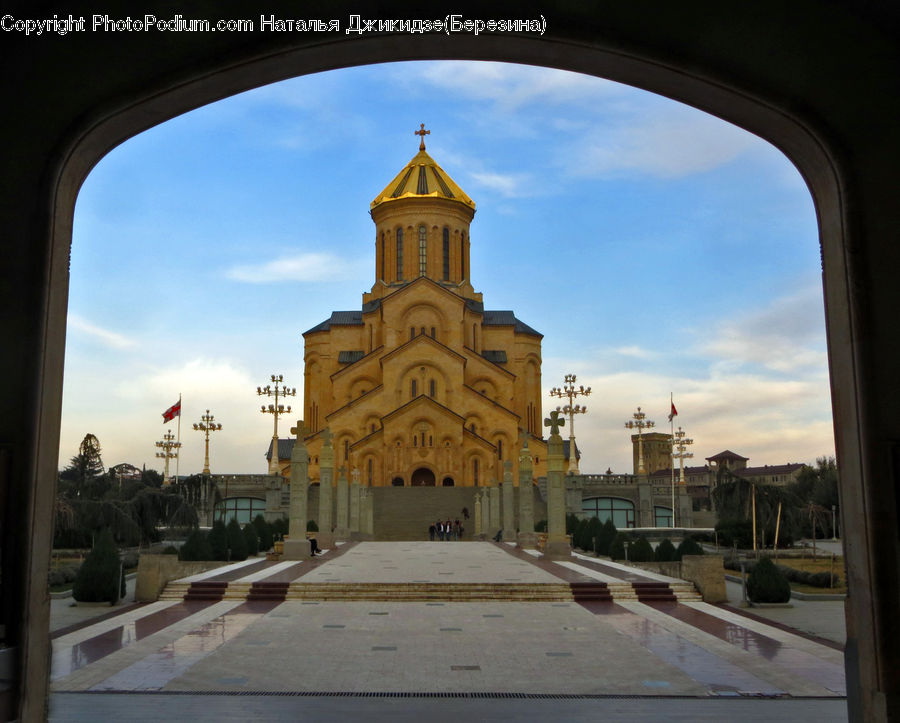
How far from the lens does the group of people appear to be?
115 feet

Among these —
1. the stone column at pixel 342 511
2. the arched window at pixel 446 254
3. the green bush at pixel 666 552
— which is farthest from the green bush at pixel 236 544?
the arched window at pixel 446 254

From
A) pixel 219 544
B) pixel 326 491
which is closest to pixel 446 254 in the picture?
pixel 326 491

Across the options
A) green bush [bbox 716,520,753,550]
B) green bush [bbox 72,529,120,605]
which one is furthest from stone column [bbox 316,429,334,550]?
green bush [bbox 716,520,753,550]

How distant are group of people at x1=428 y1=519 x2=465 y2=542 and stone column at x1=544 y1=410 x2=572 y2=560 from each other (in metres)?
13.2

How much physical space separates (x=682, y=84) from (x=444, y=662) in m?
6.43

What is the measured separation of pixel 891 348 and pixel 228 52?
11.7 ft

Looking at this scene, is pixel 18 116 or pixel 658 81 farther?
pixel 658 81

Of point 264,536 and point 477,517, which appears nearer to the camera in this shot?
point 264,536

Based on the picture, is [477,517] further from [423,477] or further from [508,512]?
[423,477]

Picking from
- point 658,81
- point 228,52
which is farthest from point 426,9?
point 658,81

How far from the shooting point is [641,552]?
19.8 meters

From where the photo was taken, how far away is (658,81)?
179 inches

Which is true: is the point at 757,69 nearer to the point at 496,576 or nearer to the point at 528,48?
the point at 528,48

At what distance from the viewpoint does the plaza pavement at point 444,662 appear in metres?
6.92
